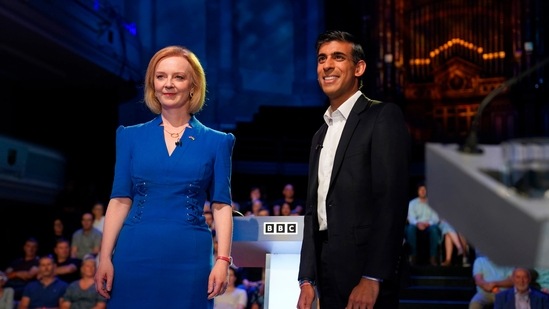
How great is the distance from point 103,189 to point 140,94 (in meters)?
1.63

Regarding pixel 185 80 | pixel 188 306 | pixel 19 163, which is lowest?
pixel 188 306

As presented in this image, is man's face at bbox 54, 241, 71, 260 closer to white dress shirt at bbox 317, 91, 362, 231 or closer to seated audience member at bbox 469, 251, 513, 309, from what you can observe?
seated audience member at bbox 469, 251, 513, 309

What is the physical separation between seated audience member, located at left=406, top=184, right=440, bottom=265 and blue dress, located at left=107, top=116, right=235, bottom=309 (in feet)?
17.1

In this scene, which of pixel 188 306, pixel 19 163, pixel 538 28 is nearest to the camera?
pixel 188 306

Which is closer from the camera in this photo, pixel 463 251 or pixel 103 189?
pixel 463 251

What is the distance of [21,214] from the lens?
9.40 metres

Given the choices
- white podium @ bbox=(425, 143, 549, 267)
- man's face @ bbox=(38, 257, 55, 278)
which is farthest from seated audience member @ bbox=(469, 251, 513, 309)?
white podium @ bbox=(425, 143, 549, 267)

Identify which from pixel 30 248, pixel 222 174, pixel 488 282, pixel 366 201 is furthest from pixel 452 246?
pixel 366 201

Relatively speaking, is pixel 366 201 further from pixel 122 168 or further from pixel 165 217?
pixel 122 168

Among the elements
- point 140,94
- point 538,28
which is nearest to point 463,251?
point 538,28

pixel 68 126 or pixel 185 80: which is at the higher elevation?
pixel 68 126

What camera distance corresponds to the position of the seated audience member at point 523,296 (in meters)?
5.12

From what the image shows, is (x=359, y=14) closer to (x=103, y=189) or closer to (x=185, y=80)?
(x=103, y=189)

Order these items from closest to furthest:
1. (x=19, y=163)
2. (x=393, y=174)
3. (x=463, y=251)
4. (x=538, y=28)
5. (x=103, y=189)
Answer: (x=393, y=174)
(x=463, y=251)
(x=19, y=163)
(x=103, y=189)
(x=538, y=28)
